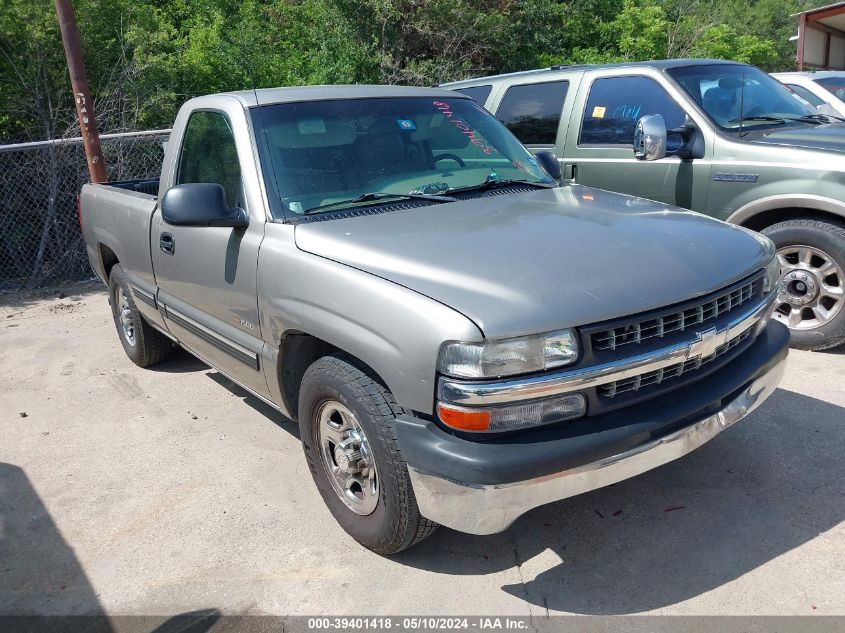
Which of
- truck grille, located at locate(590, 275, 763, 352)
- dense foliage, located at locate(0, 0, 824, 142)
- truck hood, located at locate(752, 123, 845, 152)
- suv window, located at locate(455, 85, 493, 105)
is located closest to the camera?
truck grille, located at locate(590, 275, 763, 352)

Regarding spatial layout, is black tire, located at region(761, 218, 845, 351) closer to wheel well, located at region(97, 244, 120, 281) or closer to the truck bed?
the truck bed

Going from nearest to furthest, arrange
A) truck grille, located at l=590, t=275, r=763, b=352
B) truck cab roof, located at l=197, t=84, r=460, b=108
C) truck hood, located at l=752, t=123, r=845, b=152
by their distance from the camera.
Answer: truck grille, located at l=590, t=275, r=763, b=352
truck cab roof, located at l=197, t=84, r=460, b=108
truck hood, located at l=752, t=123, r=845, b=152

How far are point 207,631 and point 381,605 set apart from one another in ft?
2.15

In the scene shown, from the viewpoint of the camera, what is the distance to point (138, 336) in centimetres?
540

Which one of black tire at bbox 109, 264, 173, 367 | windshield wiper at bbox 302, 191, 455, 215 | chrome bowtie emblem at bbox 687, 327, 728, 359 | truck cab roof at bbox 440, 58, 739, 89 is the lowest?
black tire at bbox 109, 264, 173, 367

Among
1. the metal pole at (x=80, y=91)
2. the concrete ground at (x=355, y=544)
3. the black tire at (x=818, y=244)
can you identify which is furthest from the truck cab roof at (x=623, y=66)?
the metal pole at (x=80, y=91)

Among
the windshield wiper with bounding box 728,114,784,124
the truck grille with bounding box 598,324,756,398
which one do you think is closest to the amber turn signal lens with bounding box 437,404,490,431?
the truck grille with bounding box 598,324,756,398

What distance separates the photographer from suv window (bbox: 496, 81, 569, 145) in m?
6.30

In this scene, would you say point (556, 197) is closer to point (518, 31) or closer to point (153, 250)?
point (153, 250)

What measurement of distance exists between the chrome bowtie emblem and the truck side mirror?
239 cm

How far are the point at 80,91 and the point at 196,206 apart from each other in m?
5.35

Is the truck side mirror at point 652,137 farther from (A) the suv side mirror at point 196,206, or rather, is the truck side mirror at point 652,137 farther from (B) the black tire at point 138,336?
(B) the black tire at point 138,336

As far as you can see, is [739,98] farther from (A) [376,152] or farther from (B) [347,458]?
(B) [347,458]

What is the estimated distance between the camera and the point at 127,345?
5727 millimetres
